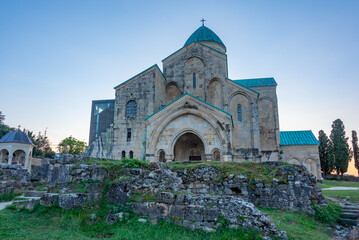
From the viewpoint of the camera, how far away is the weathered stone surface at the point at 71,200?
6.66 metres

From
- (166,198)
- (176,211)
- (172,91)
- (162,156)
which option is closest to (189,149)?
(162,156)

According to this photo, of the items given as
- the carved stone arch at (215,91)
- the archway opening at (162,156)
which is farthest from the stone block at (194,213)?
the carved stone arch at (215,91)

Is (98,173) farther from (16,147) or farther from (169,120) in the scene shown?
(16,147)

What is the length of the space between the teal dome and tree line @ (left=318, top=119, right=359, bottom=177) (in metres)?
22.5

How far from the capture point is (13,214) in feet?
21.9

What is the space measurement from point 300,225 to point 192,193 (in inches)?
142

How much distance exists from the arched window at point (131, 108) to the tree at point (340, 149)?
29908mm

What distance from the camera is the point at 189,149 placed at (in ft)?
66.4

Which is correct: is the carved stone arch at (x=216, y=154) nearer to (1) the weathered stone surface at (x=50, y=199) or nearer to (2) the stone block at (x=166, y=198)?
(2) the stone block at (x=166, y=198)

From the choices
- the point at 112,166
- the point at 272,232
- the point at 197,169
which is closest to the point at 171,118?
the point at 197,169

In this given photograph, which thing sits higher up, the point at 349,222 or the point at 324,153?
the point at 324,153

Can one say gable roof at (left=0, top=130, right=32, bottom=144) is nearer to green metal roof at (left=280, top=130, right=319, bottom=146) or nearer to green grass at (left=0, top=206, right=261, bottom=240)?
green grass at (left=0, top=206, right=261, bottom=240)

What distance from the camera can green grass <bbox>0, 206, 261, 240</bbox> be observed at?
533 cm

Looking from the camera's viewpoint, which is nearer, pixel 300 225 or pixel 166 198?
pixel 166 198
